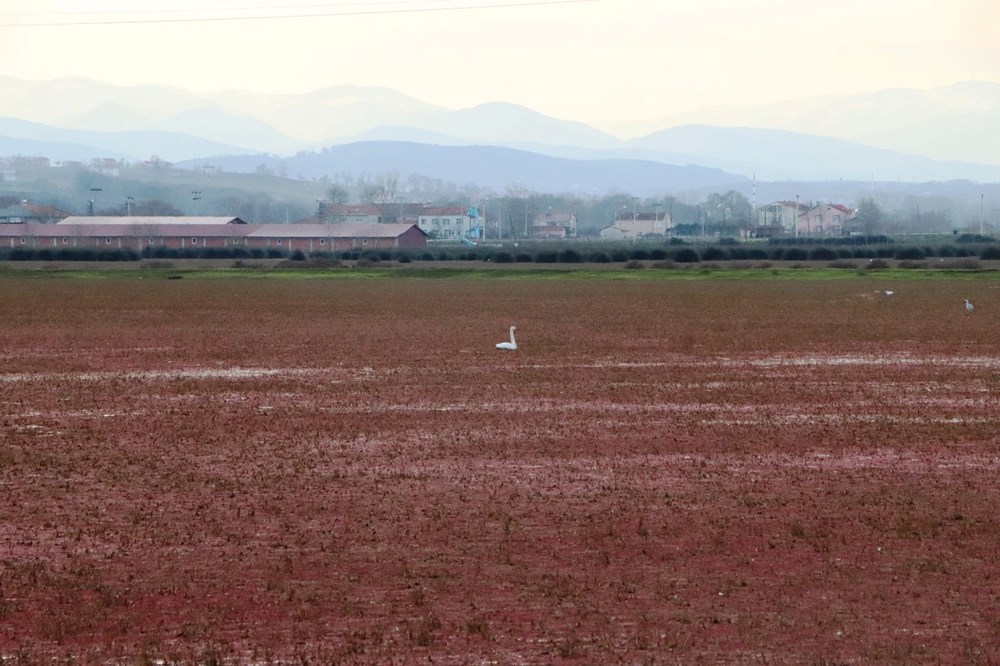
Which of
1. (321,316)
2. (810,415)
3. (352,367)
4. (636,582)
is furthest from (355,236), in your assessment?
(636,582)

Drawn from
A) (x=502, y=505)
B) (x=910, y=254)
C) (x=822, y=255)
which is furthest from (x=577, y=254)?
(x=502, y=505)

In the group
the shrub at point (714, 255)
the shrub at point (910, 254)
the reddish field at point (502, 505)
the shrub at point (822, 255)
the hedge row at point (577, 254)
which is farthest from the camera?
the shrub at point (714, 255)

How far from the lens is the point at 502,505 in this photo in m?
13.4

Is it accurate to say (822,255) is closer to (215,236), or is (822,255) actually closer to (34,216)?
(215,236)

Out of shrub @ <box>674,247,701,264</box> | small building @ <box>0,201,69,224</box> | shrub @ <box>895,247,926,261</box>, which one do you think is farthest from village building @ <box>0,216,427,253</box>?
shrub @ <box>895,247,926,261</box>

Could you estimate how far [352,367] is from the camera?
1045 inches

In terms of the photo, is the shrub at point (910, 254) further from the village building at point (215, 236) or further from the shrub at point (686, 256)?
the village building at point (215, 236)

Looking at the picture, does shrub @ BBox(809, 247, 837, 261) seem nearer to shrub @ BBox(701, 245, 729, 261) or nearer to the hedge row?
the hedge row

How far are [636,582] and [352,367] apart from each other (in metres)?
16.5

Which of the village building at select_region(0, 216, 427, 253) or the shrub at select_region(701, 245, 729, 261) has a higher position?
the village building at select_region(0, 216, 427, 253)

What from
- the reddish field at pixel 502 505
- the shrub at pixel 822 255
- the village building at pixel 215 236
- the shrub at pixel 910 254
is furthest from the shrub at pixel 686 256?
the reddish field at pixel 502 505

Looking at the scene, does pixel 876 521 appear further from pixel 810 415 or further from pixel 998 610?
pixel 810 415

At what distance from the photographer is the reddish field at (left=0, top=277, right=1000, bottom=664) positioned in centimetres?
944

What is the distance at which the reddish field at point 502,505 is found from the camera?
372 inches
